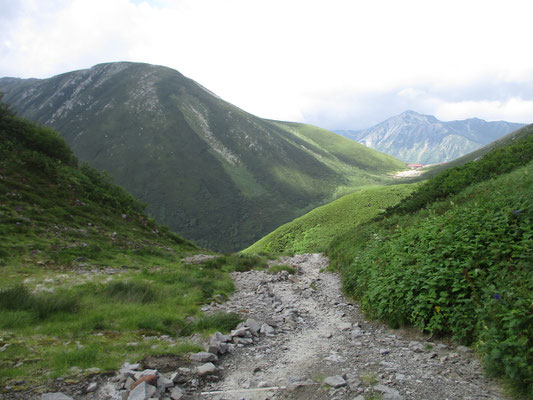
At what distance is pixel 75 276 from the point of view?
12.4 m

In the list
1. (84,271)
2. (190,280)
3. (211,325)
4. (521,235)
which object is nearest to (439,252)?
(521,235)

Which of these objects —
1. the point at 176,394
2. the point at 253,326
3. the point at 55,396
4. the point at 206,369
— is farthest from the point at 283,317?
the point at 55,396

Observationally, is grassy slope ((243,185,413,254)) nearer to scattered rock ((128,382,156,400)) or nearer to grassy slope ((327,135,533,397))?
grassy slope ((327,135,533,397))

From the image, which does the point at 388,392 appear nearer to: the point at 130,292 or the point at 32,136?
the point at 130,292

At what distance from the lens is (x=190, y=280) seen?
551 inches

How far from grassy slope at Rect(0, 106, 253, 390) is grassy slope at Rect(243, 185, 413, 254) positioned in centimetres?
2329

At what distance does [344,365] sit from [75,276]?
1192 cm

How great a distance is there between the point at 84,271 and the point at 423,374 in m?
14.4

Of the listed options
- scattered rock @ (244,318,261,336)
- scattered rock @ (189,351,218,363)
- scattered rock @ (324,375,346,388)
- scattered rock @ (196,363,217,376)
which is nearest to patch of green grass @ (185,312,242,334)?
scattered rock @ (244,318,261,336)

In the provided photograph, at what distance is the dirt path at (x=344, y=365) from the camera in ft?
15.6

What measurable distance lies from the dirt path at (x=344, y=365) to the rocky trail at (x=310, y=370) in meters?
0.02

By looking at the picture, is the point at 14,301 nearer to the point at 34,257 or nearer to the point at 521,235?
the point at 34,257

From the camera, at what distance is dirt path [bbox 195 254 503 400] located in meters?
4.77

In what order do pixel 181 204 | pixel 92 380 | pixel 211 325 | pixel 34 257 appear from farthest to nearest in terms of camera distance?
pixel 181 204
pixel 34 257
pixel 211 325
pixel 92 380
